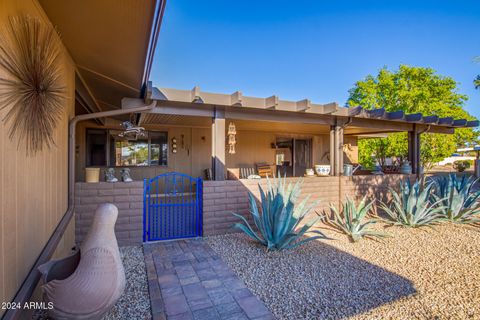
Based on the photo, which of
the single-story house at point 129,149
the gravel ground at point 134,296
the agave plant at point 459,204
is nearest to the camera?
the single-story house at point 129,149

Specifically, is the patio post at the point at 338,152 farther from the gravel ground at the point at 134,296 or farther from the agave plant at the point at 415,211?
the gravel ground at the point at 134,296

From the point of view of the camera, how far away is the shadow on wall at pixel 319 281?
8.11 feet

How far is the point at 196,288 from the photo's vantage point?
9.34ft

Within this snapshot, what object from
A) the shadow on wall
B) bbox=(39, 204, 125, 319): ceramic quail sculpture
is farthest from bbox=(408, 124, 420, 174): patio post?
bbox=(39, 204, 125, 319): ceramic quail sculpture

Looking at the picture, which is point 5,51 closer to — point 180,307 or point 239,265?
point 180,307

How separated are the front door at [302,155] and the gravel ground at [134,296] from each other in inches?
288

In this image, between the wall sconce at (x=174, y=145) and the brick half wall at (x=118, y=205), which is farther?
the wall sconce at (x=174, y=145)

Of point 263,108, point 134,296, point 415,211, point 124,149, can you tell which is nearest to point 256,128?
point 263,108

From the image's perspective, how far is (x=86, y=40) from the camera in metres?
3.22

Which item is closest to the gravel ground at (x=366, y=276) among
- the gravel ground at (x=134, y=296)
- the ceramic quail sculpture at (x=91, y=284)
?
the gravel ground at (x=134, y=296)

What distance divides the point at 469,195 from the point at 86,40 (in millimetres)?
7801

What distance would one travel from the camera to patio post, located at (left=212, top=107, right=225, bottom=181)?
494cm

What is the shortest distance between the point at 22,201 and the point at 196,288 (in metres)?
1.82

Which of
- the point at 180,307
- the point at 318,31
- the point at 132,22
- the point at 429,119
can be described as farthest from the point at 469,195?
the point at 318,31
